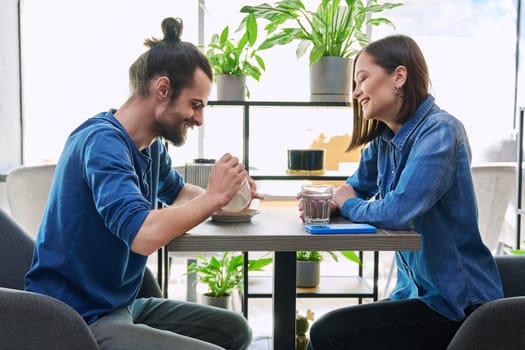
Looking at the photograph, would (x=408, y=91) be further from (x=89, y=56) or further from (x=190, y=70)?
(x=89, y=56)

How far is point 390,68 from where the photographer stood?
5.44ft

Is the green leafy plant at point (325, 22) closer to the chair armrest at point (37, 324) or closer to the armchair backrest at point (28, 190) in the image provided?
the armchair backrest at point (28, 190)

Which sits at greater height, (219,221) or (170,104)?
(170,104)

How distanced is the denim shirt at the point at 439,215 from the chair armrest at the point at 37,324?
741mm

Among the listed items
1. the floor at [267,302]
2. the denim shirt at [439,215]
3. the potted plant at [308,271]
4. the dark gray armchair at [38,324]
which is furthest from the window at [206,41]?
the dark gray armchair at [38,324]

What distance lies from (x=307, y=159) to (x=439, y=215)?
126 centimetres

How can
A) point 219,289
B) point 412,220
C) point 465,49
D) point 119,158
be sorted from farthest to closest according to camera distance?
point 465,49 → point 219,289 → point 412,220 → point 119,158

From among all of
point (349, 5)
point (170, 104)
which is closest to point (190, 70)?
point (170, 104)

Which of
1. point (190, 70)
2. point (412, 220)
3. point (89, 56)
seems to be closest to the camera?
point (412, 220)

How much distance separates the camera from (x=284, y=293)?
62.2 inches

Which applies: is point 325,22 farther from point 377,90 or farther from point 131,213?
point 131,213

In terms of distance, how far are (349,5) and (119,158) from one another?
5.21 feet

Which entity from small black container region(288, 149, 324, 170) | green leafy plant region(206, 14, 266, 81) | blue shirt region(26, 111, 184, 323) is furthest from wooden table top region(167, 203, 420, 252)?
green leafy plant region(206, 14, 266, 81)

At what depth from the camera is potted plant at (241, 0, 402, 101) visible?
2.65m
